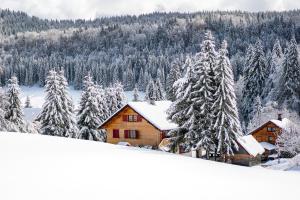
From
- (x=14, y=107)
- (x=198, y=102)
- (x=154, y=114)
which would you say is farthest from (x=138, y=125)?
(x=198, y=102)

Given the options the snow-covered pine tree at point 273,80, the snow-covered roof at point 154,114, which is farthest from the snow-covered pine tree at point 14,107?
the snow-covered pine tree at point 273,80

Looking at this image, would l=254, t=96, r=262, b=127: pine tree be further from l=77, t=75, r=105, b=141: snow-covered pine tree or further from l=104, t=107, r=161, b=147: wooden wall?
l=77, t=75, r=105, b=141: snow-covered pine tree

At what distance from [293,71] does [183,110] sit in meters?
41.1

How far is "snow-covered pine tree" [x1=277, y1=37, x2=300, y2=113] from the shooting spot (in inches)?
2817

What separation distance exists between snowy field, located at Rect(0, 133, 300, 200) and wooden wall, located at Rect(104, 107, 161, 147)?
98.5 feet

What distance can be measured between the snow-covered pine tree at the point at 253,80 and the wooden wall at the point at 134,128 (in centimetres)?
3547

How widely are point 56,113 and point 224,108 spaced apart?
22331mm

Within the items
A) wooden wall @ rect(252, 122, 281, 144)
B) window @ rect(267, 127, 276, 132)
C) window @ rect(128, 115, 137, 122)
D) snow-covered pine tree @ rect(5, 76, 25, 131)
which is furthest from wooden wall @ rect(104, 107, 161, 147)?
window @ rect(267, 127, 276, 132)

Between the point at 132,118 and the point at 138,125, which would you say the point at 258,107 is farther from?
the point at 132,118

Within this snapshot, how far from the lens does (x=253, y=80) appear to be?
82.8m

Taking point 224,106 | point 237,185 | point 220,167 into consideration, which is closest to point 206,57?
point 224,106

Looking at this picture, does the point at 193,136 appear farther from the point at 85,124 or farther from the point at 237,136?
the point at 85,124

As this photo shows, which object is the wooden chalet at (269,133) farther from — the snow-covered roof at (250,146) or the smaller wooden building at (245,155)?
the smaller wooden building at (245,155)

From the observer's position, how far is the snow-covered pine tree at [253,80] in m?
82.2
